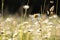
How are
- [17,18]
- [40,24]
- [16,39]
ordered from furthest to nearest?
[17,18], [40,24], [16,39]

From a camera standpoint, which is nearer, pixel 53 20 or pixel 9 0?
pixel 53 20

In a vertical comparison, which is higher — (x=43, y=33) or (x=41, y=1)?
(x=41, y=1)

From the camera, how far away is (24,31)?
238 centimetres

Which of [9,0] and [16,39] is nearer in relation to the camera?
[16,39]

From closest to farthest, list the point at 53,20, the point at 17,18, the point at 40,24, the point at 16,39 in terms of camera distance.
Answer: the point at 16,39
the point at 40,24
the point at 53,20
the point at 17,18

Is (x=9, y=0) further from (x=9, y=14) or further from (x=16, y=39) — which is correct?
(x=16, y=39)

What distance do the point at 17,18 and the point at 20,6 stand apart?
195 mm

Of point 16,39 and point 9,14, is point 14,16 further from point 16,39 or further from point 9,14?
point 16,39

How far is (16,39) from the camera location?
2291mm

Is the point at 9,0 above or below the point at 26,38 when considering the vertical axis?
above

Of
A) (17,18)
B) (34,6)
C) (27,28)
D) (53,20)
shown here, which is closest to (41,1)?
(34,6)

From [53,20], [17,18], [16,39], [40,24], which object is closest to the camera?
[16,39]

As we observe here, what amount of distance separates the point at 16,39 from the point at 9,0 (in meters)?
1.29

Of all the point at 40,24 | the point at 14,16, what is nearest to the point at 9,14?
the point at 14,16
